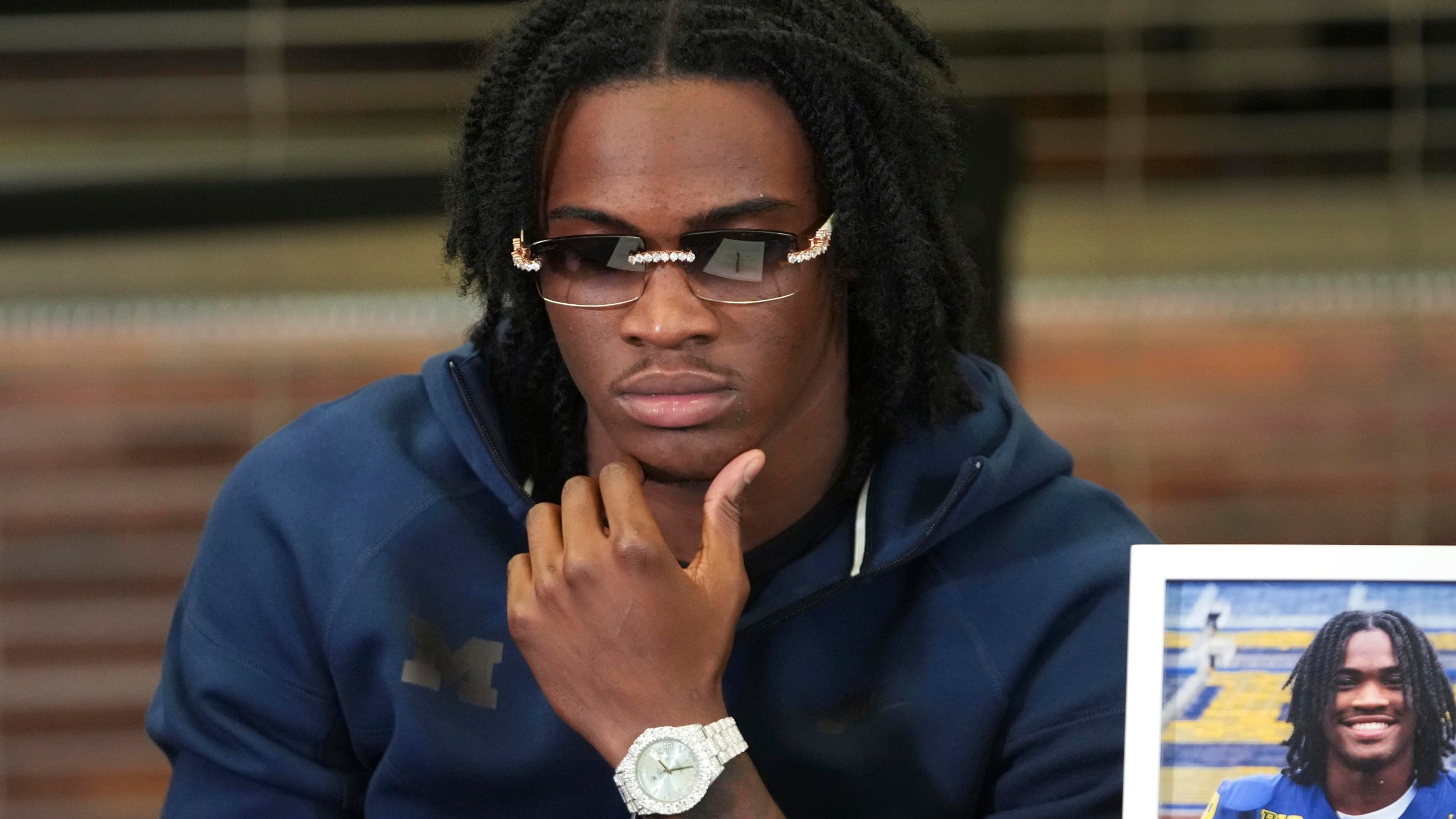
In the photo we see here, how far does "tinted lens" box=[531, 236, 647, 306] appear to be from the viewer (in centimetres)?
143

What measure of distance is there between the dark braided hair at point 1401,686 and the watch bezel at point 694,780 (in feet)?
1.39

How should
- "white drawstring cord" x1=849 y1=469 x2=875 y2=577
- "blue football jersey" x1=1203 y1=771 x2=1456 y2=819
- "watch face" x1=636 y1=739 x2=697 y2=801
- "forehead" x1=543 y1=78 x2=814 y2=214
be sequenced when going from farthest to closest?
1. "white drawstring cord" x1=849 y1=469 x2=875 y2=577
2. "forehead" x1=543 y1=78 x2=814 y2=214
3. "watch face" x1=636 y1=739 x2=697 y2=801
4. "blue football jersey" x1=1203 y1=771 x2=1456 y2=819

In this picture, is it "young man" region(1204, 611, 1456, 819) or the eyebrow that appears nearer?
"young man" region(1204, 611, 1456, 819)

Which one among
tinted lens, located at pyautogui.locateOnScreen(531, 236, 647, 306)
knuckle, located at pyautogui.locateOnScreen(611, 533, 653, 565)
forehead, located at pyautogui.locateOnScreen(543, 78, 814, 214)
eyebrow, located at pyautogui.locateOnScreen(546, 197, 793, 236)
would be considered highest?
forehead, located at pyautogui.locateOnScreen(543, 78, 814, 214)

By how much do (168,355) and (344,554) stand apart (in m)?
2.46

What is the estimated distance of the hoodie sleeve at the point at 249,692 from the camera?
4.85 ft

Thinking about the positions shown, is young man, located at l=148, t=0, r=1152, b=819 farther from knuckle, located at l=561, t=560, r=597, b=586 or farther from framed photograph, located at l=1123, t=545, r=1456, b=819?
framed photograph, located at l=1123, t=545, r=1456, b=819

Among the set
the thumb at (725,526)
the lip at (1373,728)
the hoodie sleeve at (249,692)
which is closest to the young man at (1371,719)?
the lip at (1373,728)

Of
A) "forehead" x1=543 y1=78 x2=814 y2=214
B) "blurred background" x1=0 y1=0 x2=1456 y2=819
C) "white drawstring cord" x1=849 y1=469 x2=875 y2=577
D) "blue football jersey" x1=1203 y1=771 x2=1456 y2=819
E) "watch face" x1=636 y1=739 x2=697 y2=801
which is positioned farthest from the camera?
"blurred background" x1=0 y1=0 x2=1456 y2=819

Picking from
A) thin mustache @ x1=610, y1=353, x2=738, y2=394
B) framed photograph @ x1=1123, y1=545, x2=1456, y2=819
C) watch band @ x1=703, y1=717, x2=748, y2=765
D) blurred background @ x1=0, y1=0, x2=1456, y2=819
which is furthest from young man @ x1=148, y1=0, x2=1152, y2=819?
blurred background @ x1=0, y1=0, x2=1456, y2=819

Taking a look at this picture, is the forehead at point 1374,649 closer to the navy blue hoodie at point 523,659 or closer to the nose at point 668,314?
the navy blue hoodie at point 523,659

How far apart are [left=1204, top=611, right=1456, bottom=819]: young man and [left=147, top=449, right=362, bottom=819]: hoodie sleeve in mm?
865

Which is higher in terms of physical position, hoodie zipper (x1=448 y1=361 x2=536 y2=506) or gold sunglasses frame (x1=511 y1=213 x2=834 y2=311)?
gold sunglasses frame (x1=511 y1=213 x2=834 y2=311)

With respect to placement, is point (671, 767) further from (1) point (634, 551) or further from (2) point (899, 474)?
(2) point (899, 474)
